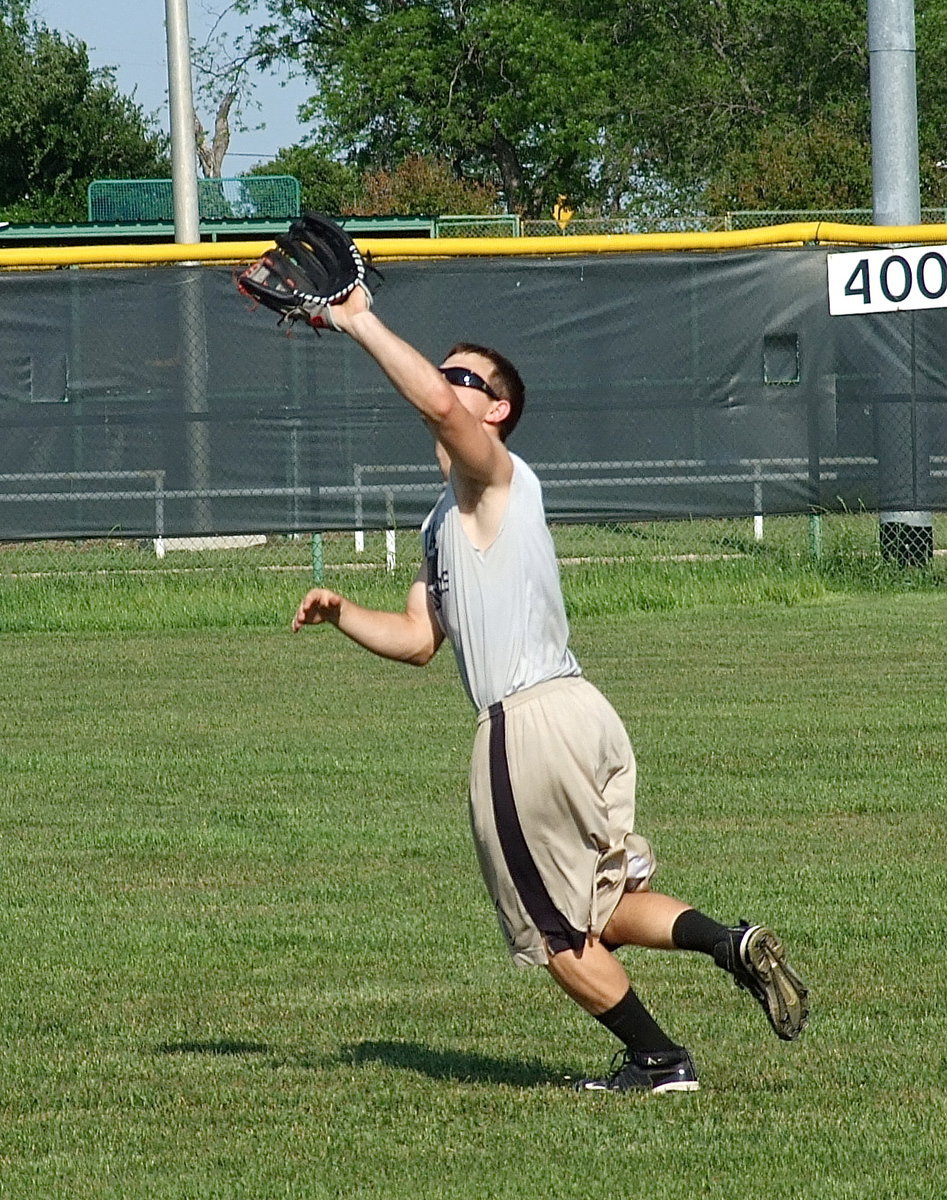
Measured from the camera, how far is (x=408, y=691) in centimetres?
1077

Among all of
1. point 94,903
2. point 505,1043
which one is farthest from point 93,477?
point 505,1043

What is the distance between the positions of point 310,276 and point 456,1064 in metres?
1.91

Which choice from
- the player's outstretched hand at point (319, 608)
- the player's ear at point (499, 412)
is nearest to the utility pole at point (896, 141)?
the player's outstretched hand at point (319, 608)

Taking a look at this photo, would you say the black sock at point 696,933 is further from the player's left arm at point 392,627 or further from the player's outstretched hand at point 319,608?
the player's outstretched hand at point 319,608

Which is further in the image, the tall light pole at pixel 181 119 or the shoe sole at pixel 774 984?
the tall light pole at pixel 181 119

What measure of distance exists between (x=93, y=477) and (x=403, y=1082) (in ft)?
28.8

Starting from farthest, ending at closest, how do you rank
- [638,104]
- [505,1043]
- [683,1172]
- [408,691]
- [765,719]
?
A: [638,104] < [408,691] < [765,719] < [505,1043] < [683,1172]

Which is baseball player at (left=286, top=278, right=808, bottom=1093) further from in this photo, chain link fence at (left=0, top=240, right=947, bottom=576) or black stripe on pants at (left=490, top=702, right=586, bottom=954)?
chain link fence at (left=0, top=240, right=947, bottom=576)

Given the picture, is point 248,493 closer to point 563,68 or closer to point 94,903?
point 94,903

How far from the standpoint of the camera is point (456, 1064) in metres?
4.89

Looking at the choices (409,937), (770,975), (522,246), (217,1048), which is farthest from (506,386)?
(522,246)

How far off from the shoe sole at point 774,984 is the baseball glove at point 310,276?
1657 mm

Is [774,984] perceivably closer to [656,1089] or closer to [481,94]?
[656,1089]

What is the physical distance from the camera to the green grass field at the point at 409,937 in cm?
424
